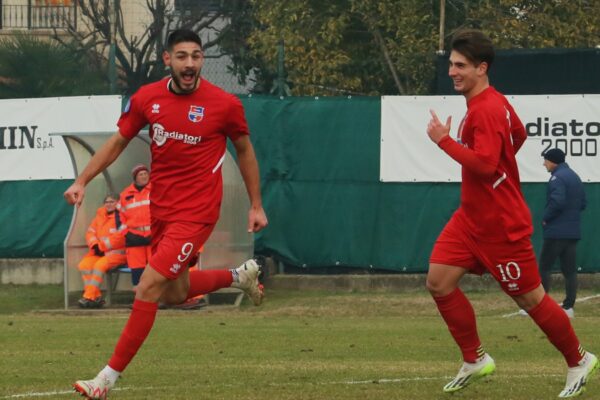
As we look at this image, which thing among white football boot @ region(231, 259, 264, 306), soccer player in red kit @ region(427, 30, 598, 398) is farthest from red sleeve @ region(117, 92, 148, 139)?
soccer player in red kit @ region(427, 30, 598, 398)

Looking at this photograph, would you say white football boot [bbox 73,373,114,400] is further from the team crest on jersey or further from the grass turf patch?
the team crest on jersey

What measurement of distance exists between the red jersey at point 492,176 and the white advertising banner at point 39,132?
12.1 meters

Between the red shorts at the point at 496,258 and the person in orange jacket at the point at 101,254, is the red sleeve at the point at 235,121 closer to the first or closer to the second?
the red shorts at the point at 496,258

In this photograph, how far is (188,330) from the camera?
1532 cm

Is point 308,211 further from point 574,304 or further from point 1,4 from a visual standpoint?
point 1,4

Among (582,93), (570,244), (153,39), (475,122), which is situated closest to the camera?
(475,122)

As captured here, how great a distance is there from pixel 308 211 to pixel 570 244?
12.7 ft

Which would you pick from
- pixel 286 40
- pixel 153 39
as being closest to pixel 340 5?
pixel 286 40

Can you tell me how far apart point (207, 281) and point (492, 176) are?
2124 millimetres

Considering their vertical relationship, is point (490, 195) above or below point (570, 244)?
above

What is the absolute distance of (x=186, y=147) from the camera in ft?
30.4

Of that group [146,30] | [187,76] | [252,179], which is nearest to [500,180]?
[252,179]

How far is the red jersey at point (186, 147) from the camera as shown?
925cm

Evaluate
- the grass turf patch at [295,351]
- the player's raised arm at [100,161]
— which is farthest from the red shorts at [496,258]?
the player's raised arm at [100,161]
